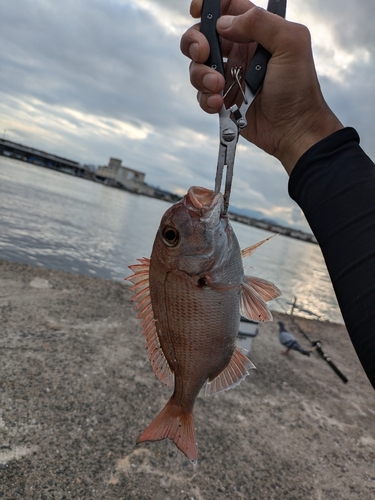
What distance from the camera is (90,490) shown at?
313 cm

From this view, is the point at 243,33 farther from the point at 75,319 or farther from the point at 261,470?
the point at 75,319

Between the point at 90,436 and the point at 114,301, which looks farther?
the point at 114,301

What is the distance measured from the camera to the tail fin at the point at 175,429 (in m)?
1.88

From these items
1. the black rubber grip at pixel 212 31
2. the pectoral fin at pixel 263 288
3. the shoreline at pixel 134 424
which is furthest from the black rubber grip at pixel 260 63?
the shoreline at pixel 134 424

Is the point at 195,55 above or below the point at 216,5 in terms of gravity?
below

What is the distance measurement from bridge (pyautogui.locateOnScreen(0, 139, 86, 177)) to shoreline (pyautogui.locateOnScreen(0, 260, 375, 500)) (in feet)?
361

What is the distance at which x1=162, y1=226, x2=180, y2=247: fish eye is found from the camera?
1.89 m

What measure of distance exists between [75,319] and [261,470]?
3.89 m

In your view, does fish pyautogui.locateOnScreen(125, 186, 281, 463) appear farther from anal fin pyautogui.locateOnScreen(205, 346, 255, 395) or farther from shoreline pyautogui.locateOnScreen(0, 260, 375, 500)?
shoreline pyautogui.locateOnScreen(0, 260, 375, 500)

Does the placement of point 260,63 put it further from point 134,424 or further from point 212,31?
point 134,424

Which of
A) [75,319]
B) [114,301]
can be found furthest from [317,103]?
[114,301]

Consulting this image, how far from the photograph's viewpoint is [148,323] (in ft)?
7.05

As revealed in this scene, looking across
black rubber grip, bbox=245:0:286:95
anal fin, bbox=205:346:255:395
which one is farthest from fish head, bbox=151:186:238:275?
black rubber grip, bbox=245:0:286:95

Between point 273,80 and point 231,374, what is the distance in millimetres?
1968
